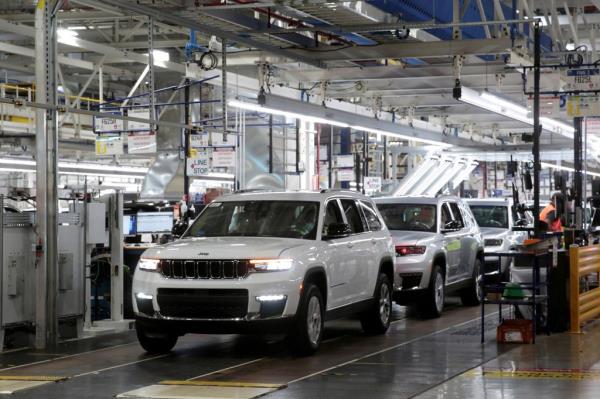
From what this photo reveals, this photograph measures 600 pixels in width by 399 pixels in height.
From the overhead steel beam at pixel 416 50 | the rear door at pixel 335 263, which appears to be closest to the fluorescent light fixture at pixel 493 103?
the overhead steel beam at pixel 416 50

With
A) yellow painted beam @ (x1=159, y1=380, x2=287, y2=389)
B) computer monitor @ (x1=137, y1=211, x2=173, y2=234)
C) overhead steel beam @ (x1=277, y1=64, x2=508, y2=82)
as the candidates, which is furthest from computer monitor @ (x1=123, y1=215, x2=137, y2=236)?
yellow painted beam @ (x1=159, y1=380, x2=287, y2=389)

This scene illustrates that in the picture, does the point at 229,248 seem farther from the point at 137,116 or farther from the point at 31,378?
the point at 137,116

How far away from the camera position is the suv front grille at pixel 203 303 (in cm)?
1080

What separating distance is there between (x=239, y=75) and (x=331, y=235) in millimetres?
6499

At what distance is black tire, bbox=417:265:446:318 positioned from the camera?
50.2 feet

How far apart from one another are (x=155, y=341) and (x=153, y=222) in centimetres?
840

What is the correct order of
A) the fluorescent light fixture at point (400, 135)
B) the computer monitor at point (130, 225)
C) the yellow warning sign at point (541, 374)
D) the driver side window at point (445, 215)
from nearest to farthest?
the yellow warning sign at point (541, 374), the driver side window at point (445, 215), the computer monitor at point (130, 225), the fluorescent light fixture at point (400, 135)

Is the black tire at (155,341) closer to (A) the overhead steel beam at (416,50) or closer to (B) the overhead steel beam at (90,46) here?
(A) the overhead steel beam at (416,50)

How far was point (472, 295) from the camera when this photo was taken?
698 inches

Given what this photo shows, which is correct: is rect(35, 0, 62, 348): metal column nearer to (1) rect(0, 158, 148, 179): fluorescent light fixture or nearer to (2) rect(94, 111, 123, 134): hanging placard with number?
(1) rect(0, 158, 148, 179): fluorescent light fixture

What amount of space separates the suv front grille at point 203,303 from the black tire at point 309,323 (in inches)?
24.9

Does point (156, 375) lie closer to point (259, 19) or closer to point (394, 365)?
point (394, 365)

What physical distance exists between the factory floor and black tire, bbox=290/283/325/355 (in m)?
0.16

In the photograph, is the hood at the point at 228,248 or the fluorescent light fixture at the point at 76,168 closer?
the hood at the point at 228,248
